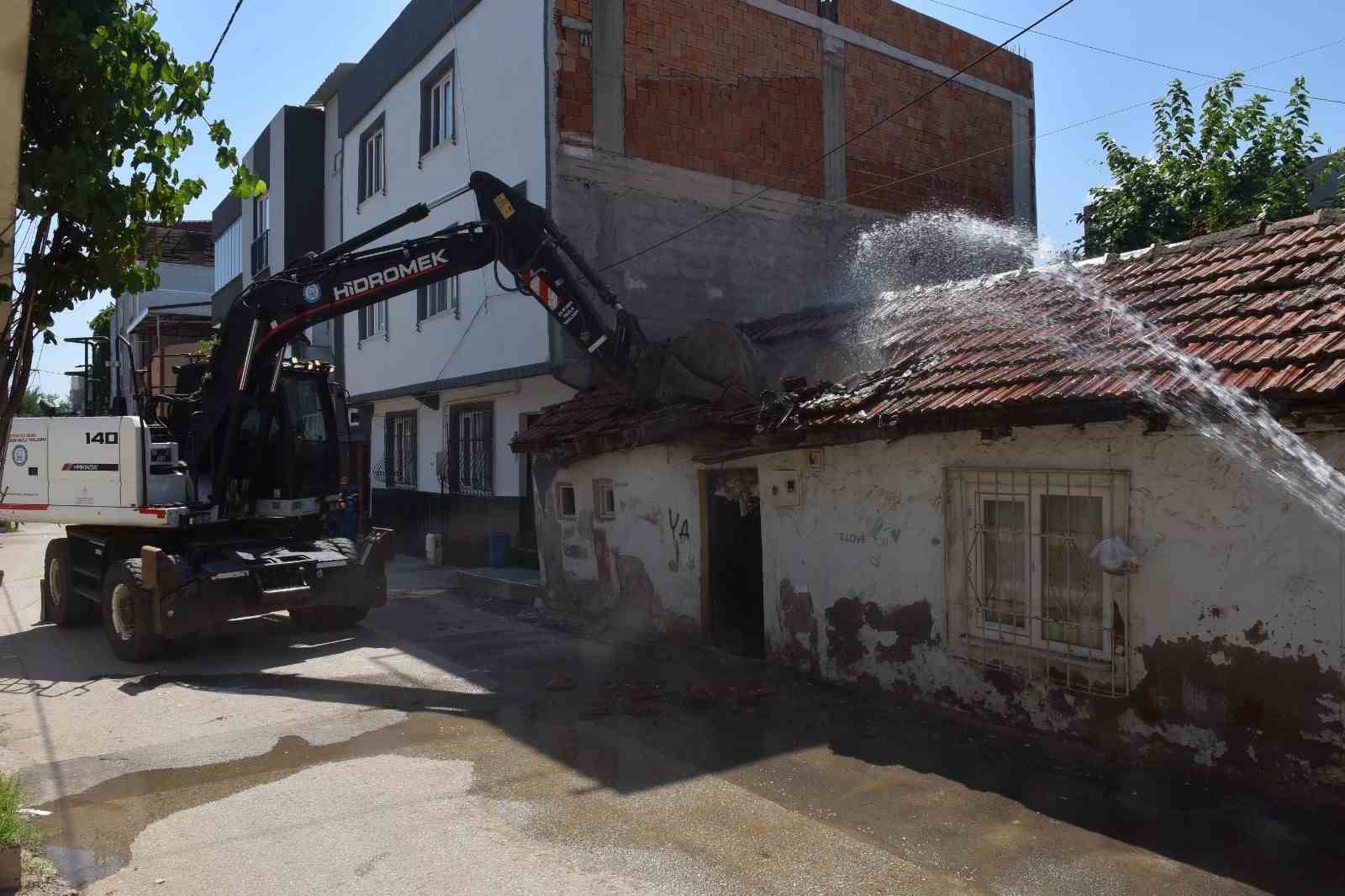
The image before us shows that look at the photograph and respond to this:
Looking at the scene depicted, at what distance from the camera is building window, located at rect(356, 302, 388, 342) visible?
1934cm

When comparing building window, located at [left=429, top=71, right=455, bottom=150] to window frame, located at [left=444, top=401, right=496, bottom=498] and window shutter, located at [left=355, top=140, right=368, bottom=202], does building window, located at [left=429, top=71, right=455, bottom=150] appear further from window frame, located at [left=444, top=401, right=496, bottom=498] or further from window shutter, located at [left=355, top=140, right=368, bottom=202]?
window frame, located at [left=444, top=401, right=496, bottom=498]

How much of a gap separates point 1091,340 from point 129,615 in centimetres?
954

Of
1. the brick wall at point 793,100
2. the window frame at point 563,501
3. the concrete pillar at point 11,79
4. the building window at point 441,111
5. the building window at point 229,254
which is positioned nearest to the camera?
the concrete pillar at point 11,79

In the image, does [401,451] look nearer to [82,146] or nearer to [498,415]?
[498,415]

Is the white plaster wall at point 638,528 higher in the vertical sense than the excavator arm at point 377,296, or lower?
lower

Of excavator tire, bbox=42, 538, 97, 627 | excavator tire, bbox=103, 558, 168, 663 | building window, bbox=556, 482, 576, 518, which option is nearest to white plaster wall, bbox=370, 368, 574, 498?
building window, bbox=556, 482, 576, 518

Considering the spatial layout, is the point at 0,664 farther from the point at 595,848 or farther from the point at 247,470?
the point at 595,848

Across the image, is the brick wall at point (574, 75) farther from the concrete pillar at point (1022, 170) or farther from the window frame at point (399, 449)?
the concrete pillar at point (1022, 170)

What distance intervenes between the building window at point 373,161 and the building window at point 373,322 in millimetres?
2148

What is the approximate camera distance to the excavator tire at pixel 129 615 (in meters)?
10.0

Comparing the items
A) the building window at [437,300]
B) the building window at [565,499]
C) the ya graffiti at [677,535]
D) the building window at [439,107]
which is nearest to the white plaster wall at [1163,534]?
the ya graffiti at [677,535]

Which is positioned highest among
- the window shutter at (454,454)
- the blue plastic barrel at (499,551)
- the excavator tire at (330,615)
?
the window shutter at (454,454)

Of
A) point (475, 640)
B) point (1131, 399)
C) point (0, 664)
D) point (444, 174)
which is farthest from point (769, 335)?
point (0, 664)

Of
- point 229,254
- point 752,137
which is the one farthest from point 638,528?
point 229,254
